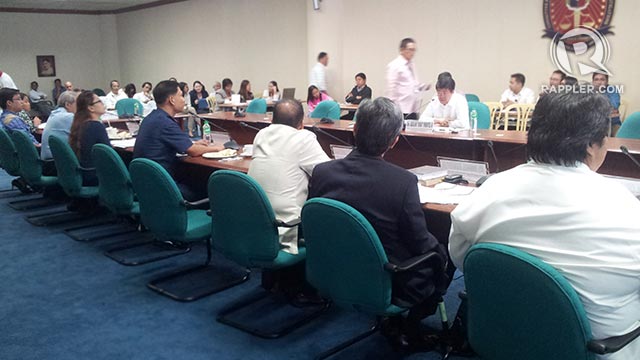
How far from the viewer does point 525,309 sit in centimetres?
142

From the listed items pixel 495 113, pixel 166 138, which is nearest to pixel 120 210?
pixel 166 138

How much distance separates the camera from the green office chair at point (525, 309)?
134 centimetres

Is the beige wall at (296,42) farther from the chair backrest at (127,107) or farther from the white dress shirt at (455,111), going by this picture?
the chair backrest at (127,107)

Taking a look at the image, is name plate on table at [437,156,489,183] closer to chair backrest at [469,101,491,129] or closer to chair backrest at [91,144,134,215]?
chair backrest at [91,144,134,215]

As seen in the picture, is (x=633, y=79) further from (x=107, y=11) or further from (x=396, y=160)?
(x=107, y=11)

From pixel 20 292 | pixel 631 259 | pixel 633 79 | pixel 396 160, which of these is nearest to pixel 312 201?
pixel 631 259

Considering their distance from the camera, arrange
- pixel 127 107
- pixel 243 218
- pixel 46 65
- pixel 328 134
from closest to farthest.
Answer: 1. pixel 243 218
2. pixel 328 134
3. pixel 127 107
4. pixel 46 65

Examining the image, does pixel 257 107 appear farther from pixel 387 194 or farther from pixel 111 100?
pixel 387 194

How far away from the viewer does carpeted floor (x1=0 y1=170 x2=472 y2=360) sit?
8.12 ft

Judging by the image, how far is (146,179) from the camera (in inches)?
110

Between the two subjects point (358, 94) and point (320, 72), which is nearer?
point (358, 94)

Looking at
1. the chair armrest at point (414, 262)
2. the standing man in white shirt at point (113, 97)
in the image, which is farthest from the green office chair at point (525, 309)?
the standing man in white shirt at point (113, 97)

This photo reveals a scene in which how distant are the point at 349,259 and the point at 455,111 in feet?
10.7

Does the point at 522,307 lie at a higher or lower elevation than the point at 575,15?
lower
